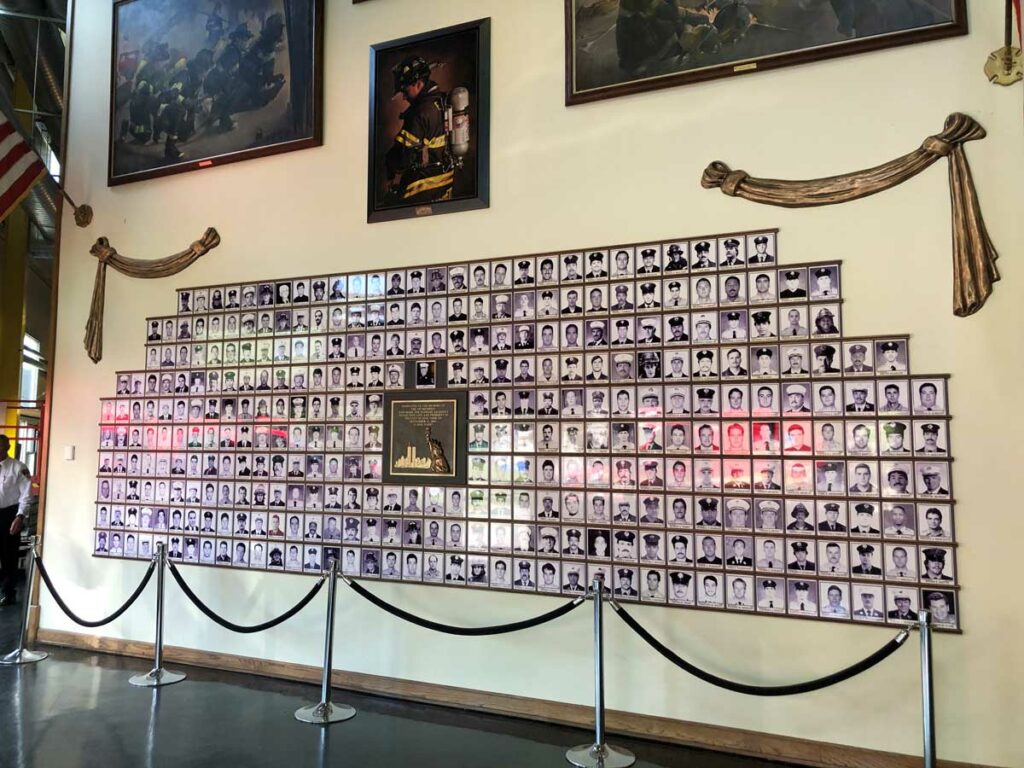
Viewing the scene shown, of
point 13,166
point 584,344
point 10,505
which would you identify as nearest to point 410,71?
point 584,344

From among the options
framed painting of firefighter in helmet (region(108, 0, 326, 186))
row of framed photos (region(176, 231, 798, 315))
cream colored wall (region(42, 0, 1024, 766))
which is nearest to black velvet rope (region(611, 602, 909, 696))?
→ cream colored wall (region(42, 0, 1024, 766))

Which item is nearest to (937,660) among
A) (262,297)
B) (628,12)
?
(628,12)

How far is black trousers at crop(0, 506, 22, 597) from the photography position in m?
9.27

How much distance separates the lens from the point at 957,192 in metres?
4.68

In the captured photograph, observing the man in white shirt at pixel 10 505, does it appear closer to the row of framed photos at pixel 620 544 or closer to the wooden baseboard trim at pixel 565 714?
the wooden baseboard trim at pixel 565 714

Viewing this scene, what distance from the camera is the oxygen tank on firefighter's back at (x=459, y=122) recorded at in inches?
245

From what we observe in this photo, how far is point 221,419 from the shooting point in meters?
7.05

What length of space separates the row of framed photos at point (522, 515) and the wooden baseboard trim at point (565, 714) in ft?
3.76

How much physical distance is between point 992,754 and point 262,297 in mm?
6650

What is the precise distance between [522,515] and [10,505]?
7.44 m

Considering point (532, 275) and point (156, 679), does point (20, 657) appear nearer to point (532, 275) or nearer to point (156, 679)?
point (156, 679)

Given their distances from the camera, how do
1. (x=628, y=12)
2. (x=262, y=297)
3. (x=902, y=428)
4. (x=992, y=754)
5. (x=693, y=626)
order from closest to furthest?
(x=992, y=754), (x=902, y=428), (x=693, y=626), (x=628, y=12), (x=262, y=297)

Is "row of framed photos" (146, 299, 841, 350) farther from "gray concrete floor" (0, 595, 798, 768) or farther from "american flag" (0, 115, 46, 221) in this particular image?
"gray concrete floor" (0, 595, 798, 768)

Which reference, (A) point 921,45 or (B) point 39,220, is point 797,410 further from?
(B) point 39,220
